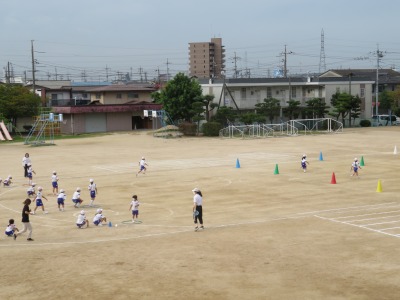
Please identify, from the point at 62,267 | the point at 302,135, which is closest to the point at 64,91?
the point at 302,135

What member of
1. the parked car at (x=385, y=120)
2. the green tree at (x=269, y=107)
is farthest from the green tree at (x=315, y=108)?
the parked car at (x=385, y=120)

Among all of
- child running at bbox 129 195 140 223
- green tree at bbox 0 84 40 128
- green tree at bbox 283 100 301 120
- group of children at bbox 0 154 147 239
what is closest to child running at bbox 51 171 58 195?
group of children at bbox 0 154 147 239

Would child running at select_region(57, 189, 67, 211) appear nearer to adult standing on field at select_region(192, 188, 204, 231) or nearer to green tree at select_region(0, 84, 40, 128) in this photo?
adult standing on field at select_region(192, 188, 204, 231)

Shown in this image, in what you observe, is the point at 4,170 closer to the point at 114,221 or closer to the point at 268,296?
the point at 114,221

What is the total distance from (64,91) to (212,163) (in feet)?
187

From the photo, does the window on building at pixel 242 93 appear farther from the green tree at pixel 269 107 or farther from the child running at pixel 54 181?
the child running at pixel 54 181

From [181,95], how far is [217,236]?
51993mm

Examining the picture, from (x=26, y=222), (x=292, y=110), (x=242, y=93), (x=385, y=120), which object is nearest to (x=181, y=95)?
(x=242, y=93)

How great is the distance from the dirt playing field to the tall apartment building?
13879 cm

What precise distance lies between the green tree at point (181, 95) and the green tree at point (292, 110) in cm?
1487

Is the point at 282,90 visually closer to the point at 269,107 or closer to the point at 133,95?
the point at 269,107

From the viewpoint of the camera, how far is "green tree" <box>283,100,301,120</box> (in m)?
78.0

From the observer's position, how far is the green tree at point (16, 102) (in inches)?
2820

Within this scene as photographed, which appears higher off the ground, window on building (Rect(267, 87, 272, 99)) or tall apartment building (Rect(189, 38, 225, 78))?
tall apartment building (Rect(189, 38, 225, 78))
